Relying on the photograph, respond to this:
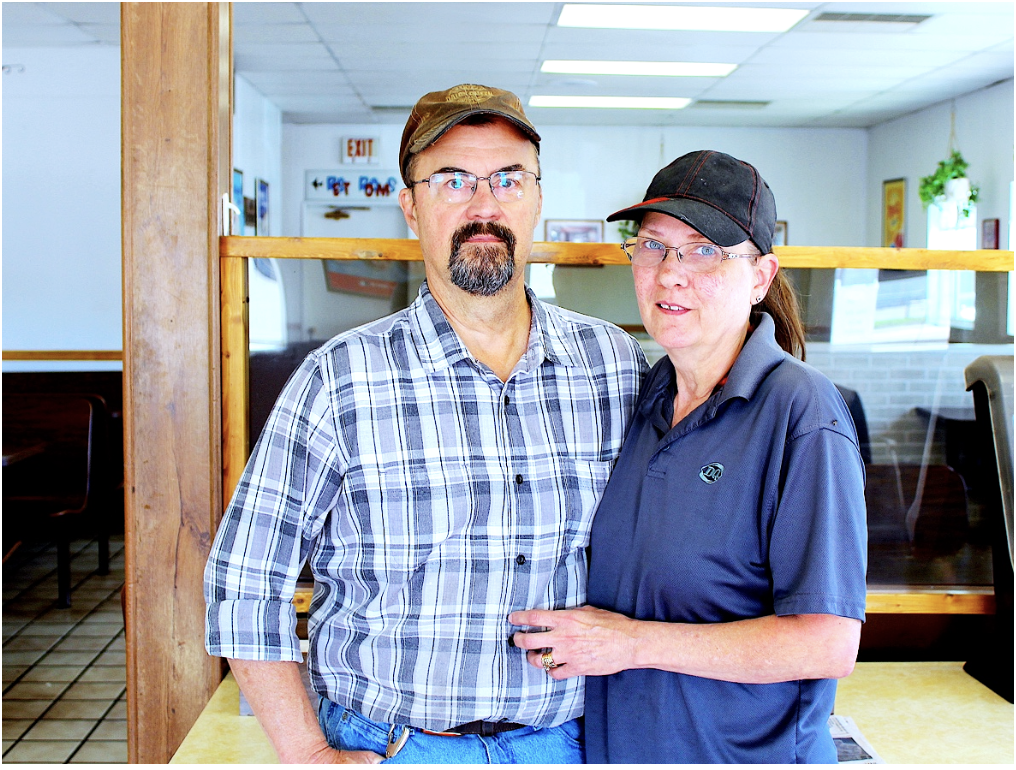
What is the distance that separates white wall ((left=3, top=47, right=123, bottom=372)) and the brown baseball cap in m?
5.27

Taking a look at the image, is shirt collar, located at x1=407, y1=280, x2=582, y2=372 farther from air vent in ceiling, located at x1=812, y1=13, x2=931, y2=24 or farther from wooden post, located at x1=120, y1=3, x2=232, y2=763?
air vent in ceiling, located at x1=812, y1=13, x2=931, y2=24

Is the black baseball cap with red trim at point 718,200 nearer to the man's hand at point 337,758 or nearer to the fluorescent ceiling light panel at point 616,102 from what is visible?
the man's hand at point 337,758

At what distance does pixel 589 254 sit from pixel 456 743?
1111 millimetres

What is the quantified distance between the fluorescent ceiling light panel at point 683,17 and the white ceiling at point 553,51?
0.37ft

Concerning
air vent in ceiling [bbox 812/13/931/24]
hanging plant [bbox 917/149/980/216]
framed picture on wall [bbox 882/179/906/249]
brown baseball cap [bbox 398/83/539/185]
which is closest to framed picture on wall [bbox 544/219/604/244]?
framed picture on wall [bbox 882/179/906/249]

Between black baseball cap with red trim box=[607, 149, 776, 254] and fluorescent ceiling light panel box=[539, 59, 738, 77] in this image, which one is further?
fluorescent ceiling light panel box=[539, 59, 738, 77]

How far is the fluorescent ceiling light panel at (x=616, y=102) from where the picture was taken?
7.59m

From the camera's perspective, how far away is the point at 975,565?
2127mm

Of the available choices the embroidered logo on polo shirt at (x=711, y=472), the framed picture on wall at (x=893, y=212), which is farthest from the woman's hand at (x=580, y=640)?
the framed picture on wall at (x=893, y=212)

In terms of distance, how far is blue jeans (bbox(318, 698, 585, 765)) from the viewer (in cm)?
135

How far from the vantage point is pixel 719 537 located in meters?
1.20

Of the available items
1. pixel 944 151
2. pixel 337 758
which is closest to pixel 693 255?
pixel 337 758

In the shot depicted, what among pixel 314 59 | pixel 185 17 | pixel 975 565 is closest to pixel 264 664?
pixel 185 17

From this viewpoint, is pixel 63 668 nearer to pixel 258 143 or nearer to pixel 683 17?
pixel 683 17
